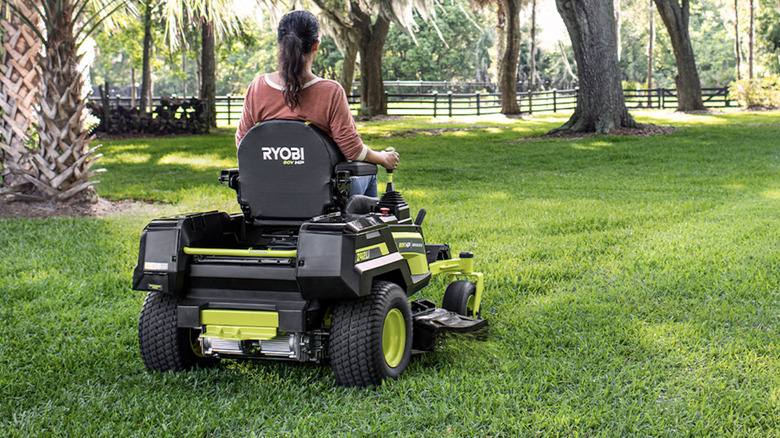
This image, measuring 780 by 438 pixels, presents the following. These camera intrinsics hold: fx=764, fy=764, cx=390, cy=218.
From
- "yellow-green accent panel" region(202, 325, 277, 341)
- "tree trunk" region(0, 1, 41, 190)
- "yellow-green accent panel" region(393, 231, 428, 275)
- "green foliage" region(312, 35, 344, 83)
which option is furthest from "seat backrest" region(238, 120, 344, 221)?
"green foliage" region(312, 35, 344, 83)

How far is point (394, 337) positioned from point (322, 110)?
3.60ft

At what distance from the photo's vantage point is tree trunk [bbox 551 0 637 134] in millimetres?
15023

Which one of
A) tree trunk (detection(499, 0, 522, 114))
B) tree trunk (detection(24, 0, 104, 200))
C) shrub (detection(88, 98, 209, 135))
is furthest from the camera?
tree trunk (detection(499, 0, 522, 114))

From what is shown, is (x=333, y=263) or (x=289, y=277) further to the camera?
(x=289, y=277)

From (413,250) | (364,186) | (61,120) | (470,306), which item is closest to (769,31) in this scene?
(61,120)

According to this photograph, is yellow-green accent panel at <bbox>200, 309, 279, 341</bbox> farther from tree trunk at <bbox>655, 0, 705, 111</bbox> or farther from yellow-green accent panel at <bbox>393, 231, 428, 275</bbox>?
tree trunk at <bbox>655, 0, 705, 111</bbox>

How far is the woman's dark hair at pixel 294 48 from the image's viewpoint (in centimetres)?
343

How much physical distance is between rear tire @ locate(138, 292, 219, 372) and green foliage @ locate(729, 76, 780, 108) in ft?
86.6

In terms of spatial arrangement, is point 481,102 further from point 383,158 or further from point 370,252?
point 370,252

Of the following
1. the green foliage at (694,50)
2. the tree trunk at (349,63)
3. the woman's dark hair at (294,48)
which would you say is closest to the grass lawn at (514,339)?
the woman's dark hair at (294,48)

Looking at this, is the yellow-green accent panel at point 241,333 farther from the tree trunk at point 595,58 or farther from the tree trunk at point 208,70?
the tree trunk at point 208,70

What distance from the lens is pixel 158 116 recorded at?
2047 centimetres

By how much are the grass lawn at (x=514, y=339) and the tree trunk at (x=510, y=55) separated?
1562 centimetres

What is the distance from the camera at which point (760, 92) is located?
26.1m
